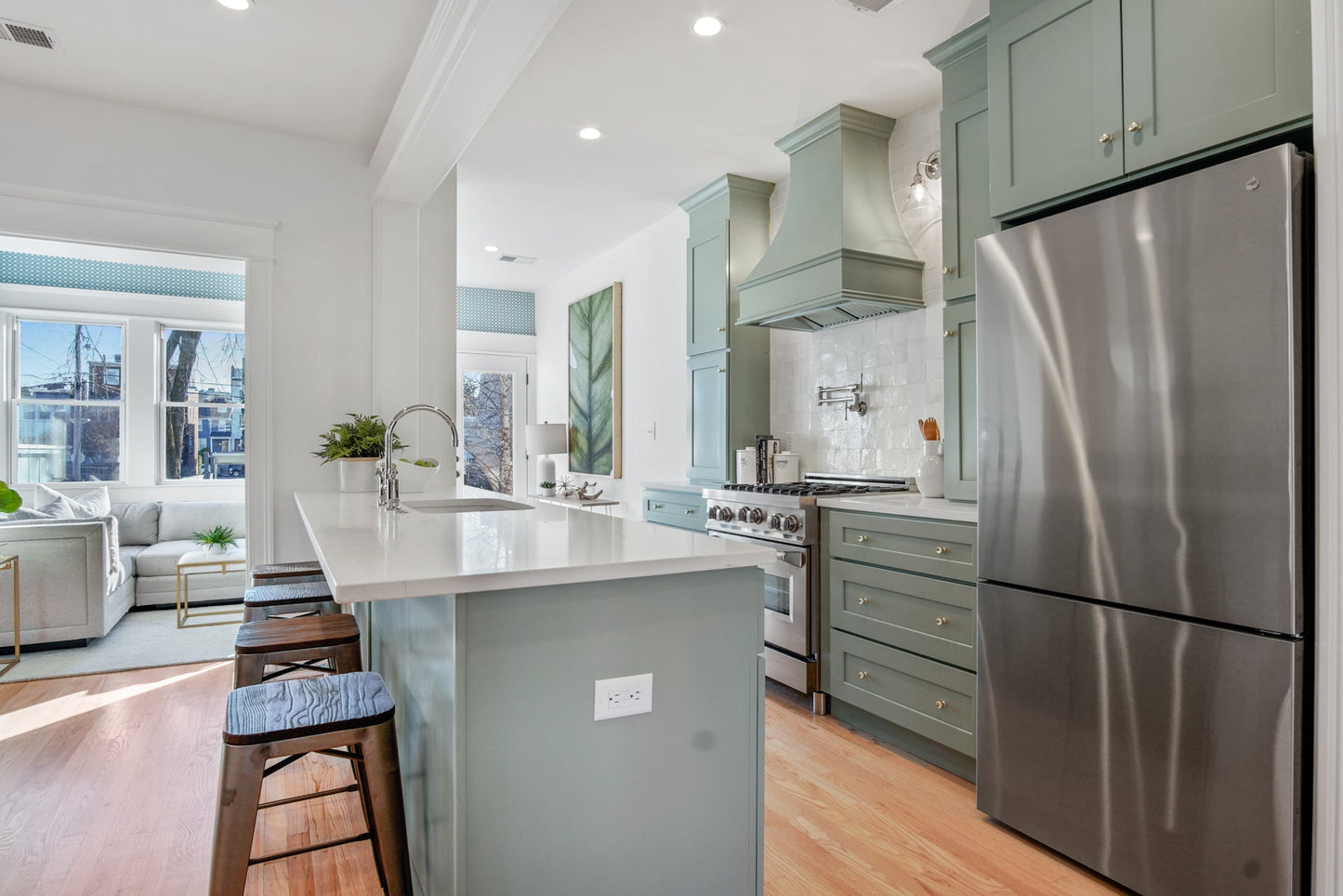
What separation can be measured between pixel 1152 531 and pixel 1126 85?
3.89 ft

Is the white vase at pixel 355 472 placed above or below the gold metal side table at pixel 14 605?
above

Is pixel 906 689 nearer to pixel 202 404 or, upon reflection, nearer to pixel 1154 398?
pixel 1154 398

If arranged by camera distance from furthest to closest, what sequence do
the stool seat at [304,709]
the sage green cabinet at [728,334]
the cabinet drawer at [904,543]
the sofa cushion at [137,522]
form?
the sofa cushion at [137,522] < the sage green cabinet at [728,334] < the cabinet drawer at [904,543] < the stool seat at [304,709]

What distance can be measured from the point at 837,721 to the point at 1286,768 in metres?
1.70

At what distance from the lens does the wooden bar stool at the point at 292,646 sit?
1907 mm

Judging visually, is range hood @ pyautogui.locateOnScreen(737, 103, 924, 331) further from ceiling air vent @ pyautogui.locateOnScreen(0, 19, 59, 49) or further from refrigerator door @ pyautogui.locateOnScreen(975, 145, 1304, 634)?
ceiling air vent @ pyautogui.locateOnScreen(0, 19, 59, 49)

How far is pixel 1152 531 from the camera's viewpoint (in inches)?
70.4

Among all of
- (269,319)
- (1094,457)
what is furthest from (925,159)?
(269,319)

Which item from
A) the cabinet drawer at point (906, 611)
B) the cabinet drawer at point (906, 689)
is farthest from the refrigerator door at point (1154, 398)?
the cabinet drawer at point (906, 689)

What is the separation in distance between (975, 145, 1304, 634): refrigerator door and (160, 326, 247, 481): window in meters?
5.86

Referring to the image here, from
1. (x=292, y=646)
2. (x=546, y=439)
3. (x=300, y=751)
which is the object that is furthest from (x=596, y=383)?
(x=300, y=751)

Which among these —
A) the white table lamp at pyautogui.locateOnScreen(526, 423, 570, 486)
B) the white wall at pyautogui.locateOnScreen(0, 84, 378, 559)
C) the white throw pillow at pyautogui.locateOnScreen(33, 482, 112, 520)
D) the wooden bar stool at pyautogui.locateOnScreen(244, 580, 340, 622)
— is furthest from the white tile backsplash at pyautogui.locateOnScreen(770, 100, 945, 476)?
the white throw pillow at pyautogui.locateOnScreen(33, 482, 112, 520)

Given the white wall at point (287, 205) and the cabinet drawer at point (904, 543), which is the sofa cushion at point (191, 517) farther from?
the cabinet drawer at point (904, 543)

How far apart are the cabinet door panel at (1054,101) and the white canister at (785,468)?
6.29 ft
